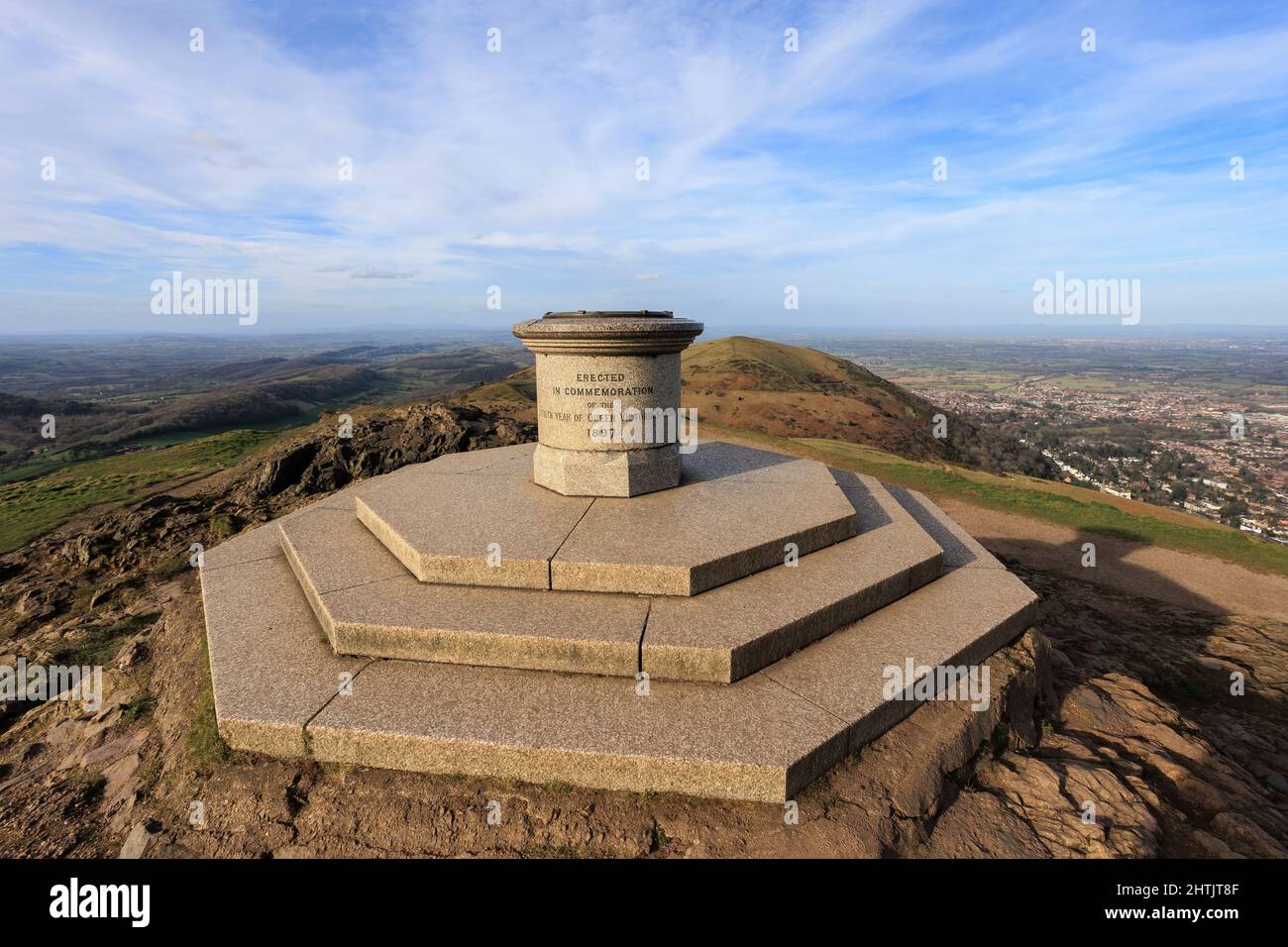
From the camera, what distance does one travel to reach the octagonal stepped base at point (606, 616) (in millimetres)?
4496

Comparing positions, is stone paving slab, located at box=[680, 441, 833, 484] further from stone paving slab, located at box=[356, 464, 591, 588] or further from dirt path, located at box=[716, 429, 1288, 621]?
dirt path, located at box=[716, 429, 1288, 621]

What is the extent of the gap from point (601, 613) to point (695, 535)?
1.48 metres

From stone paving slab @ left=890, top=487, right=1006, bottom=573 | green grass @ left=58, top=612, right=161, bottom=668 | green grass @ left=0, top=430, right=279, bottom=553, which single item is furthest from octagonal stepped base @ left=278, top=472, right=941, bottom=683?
green grass @ left=0, top=430, right=279, bottom=553

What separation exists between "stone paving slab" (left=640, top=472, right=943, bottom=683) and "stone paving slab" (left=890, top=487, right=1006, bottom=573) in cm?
58

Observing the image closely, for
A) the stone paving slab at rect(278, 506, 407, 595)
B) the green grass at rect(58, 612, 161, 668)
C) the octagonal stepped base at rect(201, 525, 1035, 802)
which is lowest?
the green grass at rect(58, 612, 161, 668)

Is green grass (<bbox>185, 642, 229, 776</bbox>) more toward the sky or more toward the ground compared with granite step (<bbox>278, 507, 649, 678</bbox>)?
more toward the ground

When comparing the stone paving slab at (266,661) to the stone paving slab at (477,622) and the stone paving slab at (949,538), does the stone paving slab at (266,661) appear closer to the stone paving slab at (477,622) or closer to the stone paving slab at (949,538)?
the stone paving slab at (477,622)

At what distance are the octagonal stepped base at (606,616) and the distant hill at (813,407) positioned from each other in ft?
56.3

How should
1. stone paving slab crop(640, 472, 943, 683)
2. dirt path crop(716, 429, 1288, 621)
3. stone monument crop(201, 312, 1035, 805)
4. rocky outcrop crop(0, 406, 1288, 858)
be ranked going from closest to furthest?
rocky outcrop crop(0, 406, 1288, 858) < stone monument crop(201, 312, 1035, 805) < stone paving slab crop(640, 472, 943, 683) < dirt path crop(716, 429, 1288, 621)

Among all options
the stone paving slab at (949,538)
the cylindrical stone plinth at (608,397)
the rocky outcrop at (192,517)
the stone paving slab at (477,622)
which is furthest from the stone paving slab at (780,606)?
the rocky outcrop at (192,517)

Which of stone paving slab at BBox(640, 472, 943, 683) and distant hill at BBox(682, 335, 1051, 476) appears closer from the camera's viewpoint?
stone paving slab at BBox(640, 472, 943, 683)

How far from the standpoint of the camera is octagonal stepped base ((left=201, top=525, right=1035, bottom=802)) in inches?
144

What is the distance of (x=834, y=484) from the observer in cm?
798
